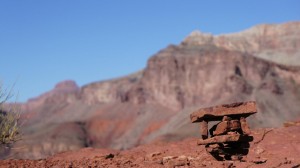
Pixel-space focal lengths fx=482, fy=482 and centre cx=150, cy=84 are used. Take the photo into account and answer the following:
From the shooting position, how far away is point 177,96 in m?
115

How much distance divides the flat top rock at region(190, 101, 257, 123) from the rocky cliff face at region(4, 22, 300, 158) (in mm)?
66971

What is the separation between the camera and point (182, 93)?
115438 mm

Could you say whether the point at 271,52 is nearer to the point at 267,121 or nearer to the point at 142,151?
the point at 267,121

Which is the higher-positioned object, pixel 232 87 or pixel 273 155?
pixel 232 87

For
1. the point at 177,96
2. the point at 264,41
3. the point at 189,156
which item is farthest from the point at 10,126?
the point at 264,41

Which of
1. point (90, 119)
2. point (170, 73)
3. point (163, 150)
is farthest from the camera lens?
point (90, 119)

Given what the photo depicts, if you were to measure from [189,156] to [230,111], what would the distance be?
491 cm

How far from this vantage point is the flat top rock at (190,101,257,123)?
15.0m

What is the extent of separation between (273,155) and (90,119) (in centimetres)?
11743

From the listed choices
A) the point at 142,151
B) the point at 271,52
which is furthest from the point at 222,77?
the point at 142,151

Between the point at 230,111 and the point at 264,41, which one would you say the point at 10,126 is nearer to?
the point at 230,111

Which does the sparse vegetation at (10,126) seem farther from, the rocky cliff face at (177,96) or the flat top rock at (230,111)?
the rocky cliff face at (177,96)

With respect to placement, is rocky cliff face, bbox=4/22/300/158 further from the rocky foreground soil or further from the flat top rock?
the flat top rock

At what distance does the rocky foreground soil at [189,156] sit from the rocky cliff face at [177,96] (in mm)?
59529
